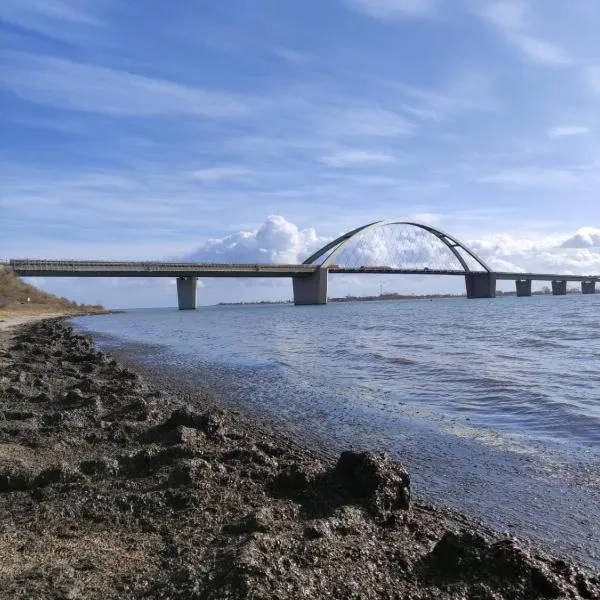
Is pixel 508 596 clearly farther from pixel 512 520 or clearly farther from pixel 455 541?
pixel 512 520

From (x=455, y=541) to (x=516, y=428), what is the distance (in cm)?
730

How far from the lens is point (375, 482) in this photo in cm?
605

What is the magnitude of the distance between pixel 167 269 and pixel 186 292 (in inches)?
715

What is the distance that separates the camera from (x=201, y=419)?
30.6ft

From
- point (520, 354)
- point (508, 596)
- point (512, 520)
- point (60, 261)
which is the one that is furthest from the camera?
point (60, 261)

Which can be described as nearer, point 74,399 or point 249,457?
point 249,457

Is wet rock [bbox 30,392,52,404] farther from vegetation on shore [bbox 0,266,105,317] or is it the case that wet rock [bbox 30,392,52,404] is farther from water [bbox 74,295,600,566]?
vegetation on shore [bbox 0,266,105,317]

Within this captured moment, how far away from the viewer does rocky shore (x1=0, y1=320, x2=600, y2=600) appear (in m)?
4.04

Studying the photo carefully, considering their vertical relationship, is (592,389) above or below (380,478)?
below

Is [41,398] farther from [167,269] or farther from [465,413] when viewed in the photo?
[167,269]

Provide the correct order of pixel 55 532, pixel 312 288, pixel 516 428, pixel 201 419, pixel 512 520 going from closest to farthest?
1. pixel 55 532
2. pixel 512 520
3. pixel 201 419
4. pixel 516 428
5. pixel 312 288

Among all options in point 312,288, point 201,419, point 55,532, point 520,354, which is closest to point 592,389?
point 520,354

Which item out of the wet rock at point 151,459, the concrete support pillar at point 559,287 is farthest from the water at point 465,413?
the concrete support pillar at point 559,287

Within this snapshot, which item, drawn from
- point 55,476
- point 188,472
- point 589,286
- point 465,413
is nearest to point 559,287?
point 589,286
